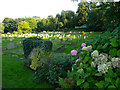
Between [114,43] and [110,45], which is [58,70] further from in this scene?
[114,43]

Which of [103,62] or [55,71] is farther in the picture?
[55,71]

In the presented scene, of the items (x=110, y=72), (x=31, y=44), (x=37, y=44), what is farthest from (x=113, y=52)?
(x=31, y=44)

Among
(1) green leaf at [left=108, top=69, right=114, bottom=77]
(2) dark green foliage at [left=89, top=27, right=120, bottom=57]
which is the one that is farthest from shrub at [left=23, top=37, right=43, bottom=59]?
(1) green leaf at [left=108, top=69, right=114, bottom=77]

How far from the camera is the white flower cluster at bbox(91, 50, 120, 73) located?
216 cm

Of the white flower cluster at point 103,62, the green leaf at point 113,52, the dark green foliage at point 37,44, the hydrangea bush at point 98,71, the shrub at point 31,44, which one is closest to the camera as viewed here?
the hydrangea bush at point 98,71

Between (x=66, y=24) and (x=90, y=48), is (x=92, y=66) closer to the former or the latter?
(x=90, y=48)

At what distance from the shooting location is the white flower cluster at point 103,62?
216 centimetres

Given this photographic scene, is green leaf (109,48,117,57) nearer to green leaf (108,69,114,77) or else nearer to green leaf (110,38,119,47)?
green leaf (110,38,119,47)

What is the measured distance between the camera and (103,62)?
229 cm

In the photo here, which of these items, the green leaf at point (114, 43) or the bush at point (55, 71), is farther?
the bush at point (55, 71)

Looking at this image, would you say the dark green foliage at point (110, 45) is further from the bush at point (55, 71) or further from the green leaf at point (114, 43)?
the bush at point (55, 71)

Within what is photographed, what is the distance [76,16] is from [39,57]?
45.1m

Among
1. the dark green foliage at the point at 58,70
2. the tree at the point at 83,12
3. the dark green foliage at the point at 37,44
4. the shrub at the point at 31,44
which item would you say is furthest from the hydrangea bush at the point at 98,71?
the tree at the point at 83,12

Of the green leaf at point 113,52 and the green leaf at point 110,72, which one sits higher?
the green leaf at point 113,52
